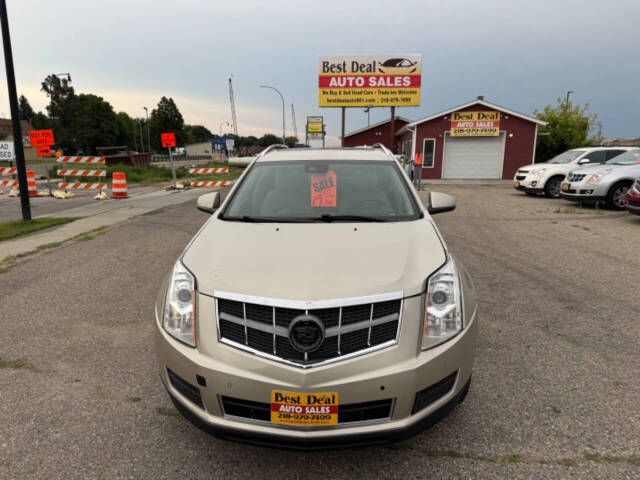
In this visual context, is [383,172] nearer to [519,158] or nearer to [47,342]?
[47,342]

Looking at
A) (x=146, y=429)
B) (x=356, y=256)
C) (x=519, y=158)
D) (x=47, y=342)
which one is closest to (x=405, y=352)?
(x=356, y=256)

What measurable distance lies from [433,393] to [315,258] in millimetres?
921

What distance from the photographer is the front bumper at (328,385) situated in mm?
1974

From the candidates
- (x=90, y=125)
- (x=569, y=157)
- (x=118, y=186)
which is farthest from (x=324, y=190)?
(x=90, y=125)

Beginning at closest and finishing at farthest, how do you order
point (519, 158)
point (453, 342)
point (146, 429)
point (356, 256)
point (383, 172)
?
1. point (453, 342)
2. point (356, 256)
3. point (146, 429)
4. point (383, 172)
5. point (519, 158)

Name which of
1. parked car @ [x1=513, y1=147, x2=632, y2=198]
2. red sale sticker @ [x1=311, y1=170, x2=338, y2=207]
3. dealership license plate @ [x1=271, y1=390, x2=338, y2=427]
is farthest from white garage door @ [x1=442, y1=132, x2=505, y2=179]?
dealership license plate @ [x1=271, y1=390, x2=338, y2=427]

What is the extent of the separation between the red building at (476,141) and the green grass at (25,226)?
847 inches

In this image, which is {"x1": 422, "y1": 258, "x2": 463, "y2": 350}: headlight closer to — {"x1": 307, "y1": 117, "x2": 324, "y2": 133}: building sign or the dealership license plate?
the dealership license plate

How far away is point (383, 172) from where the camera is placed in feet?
11.9

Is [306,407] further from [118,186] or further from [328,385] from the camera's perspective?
[118,186]

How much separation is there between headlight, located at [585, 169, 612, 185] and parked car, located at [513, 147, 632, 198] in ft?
9.74

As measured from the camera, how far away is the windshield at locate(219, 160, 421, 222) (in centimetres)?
314

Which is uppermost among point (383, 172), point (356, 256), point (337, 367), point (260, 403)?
point (383, 172)

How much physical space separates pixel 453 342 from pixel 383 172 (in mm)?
1825
